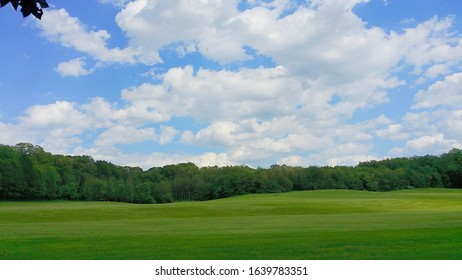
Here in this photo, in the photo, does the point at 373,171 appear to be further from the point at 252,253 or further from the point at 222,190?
the point at 252,253

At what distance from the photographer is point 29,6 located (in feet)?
25.6

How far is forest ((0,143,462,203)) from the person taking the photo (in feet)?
407

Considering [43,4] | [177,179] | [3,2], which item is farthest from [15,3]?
[177,179]

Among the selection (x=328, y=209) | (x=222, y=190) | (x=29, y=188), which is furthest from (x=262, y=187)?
(x=328, y=209)

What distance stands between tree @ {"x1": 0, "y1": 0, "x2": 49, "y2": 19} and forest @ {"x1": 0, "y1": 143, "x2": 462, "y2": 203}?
121 meters

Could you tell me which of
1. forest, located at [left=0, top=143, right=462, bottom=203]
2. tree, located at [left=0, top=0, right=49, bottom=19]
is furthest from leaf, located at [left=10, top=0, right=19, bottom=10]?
forest, located at [left=0, top=143, right=462, bottom=203]

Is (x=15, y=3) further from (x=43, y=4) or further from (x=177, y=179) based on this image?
(x=177, y=179)

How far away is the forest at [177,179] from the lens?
124188 mm

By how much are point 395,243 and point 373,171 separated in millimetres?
Answer: 143881

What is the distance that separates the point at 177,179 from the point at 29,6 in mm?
165043

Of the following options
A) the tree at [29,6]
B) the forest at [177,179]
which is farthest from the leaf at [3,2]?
the forest at [177,179]

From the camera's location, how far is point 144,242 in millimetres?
22672

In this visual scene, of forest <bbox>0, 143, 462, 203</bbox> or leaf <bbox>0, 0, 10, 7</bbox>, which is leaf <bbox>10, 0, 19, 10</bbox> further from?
forest <bbox>0, 143, 462, 203</bbox>

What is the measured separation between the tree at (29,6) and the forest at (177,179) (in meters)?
121
